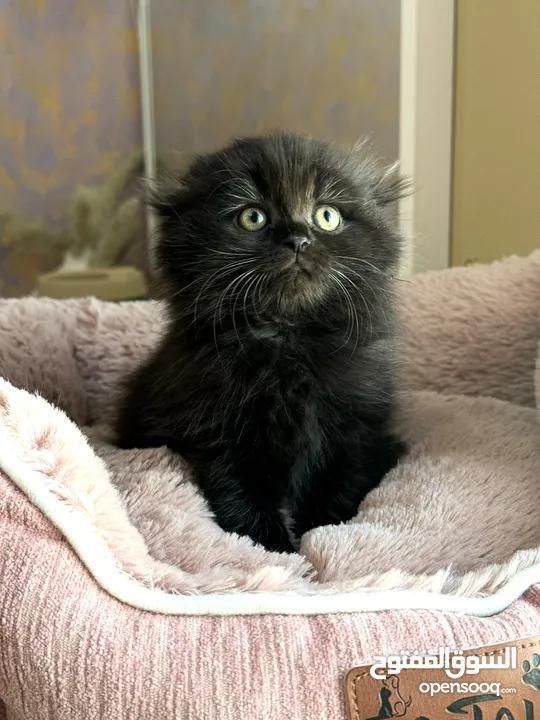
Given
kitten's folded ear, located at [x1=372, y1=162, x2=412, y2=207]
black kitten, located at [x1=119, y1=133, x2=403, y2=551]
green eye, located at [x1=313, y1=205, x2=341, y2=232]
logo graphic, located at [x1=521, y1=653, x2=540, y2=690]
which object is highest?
kitten's folded ear, located at [x1=372, y1=162, x2=412, y2=207]

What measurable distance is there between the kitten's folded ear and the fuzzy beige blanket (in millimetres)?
402

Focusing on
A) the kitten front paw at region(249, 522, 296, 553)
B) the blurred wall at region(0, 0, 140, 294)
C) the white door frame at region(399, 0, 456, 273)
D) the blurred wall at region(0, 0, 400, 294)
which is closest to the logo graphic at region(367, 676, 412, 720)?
the kitten front paw at region(249, 522, 296, 553)

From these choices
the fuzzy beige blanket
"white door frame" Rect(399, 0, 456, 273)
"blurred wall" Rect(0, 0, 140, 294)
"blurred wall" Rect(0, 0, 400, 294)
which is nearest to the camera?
the fuzzy beige blanket

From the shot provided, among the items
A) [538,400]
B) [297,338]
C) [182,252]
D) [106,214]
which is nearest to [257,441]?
[297,338]

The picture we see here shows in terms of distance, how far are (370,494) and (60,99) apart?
2659mm

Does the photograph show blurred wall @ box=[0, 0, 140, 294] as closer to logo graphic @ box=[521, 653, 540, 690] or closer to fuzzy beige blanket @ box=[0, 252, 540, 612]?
fuzzy beige blanket @ box=[0, 252, 540, 612]

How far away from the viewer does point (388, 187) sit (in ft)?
3.73

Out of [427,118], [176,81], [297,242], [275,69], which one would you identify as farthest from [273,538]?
[176,81]

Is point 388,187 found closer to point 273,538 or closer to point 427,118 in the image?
point 273,538

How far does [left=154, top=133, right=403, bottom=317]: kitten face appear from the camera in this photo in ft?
3.05

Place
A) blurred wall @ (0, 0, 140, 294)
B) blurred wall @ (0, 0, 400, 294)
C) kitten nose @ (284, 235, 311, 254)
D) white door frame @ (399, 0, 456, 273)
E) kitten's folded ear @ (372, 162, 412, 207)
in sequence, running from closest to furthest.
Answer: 1. kitten nose @ (284, 235, 311, 254)
2. kitten's folded ear @ (372, 162, 412, 207)
3. white door frame @ (399, 0, 456, 273)
4. blurred wall @ (0, 0, 400, 294)
5. blurred wall @ (0, 0, 140, 294)

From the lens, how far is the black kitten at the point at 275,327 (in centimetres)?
95

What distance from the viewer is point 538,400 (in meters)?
1.17

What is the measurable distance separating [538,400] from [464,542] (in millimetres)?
363
